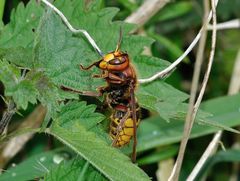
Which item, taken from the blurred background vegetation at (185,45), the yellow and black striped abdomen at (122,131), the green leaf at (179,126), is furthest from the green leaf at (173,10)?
the yellow and black striped abdomen at (122,131)

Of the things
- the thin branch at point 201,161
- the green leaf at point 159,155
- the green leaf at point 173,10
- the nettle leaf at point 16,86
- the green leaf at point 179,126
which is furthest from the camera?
the green leaf at point 173,10

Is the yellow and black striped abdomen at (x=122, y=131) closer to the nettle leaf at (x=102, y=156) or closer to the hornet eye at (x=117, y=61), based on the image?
the hornet eye at (x=117, y=61)

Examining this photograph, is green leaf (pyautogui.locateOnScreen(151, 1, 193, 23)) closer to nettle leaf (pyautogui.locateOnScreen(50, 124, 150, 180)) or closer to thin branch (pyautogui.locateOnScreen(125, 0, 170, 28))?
thin branch (pyautogui.locateOnScreen(125, 0, 170, 28))

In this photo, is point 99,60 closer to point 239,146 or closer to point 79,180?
point 79,180

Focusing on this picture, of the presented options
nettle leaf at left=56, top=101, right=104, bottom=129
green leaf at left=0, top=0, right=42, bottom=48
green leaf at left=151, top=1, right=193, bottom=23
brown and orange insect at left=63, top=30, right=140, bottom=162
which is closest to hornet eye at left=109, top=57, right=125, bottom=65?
brown and orange insect at left=63, top=30, right=140, bottom=162

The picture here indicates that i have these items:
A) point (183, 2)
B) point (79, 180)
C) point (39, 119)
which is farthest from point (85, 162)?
point (183, 2)

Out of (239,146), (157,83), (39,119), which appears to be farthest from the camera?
(239,146)

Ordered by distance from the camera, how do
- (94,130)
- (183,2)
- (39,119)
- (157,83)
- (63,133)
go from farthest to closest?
1. (183,2)
2. (39,119)
3. (157,83)
4. (94,130)
5. (63,133)
